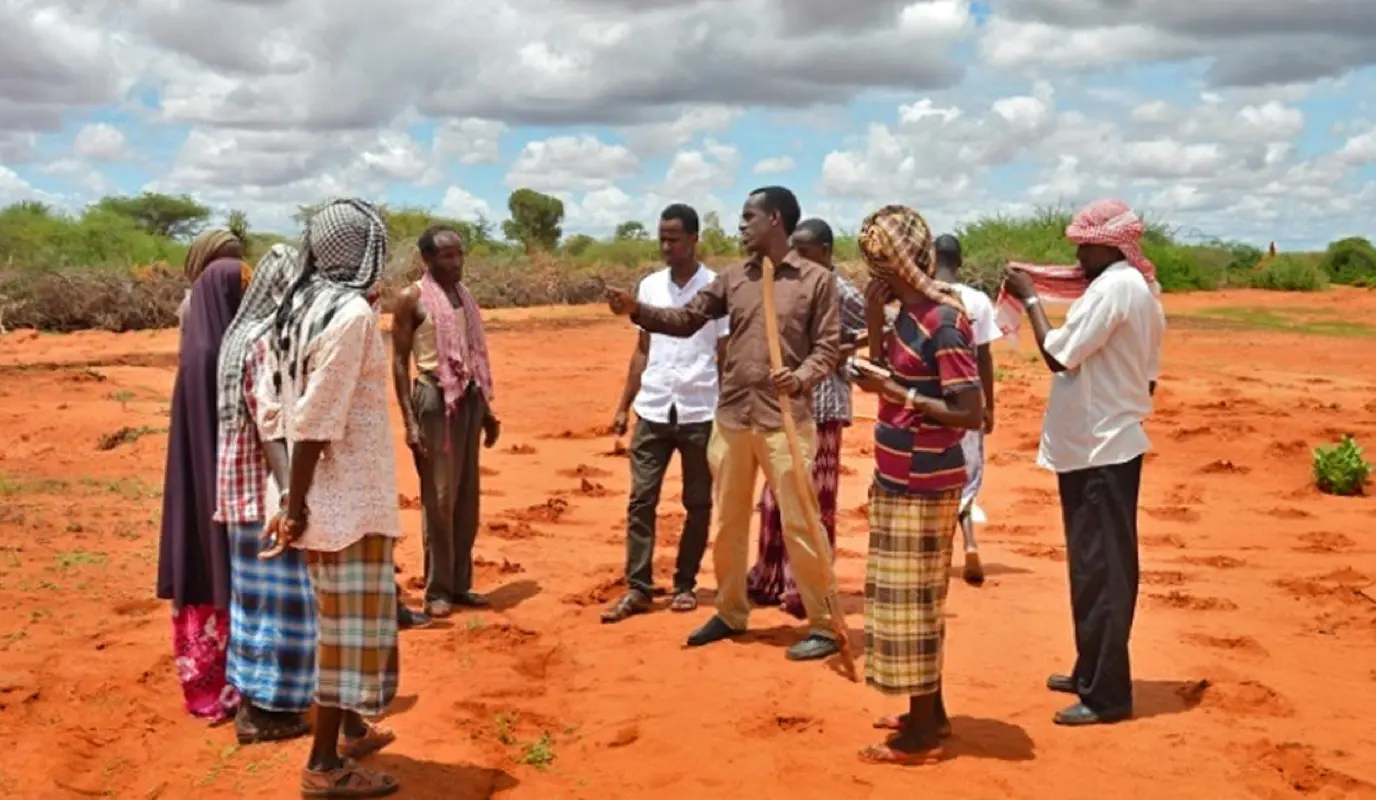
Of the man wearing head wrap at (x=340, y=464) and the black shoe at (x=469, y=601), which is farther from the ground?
the man wearing head wrap at (x=340, y=464)

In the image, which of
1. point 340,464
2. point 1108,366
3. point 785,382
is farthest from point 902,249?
point 340,464

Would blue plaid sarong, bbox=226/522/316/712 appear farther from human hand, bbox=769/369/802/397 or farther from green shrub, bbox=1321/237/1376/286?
green shrub, bbox=1321/237/1376/286

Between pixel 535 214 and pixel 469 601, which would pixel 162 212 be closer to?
pixel 535 214

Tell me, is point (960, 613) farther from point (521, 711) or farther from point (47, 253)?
point (47, 253)

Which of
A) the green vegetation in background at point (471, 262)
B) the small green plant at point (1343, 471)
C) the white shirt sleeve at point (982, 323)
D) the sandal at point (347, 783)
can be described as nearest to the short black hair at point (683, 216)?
the white shirt sleeve at point (982, 323)

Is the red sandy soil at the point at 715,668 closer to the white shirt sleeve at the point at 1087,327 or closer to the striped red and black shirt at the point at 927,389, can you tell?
the striped red and black shirt at the point at 927,389

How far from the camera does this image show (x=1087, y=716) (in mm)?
4707

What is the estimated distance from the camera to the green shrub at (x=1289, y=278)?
36.8 meters

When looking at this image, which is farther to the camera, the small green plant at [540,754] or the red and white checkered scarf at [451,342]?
the red and white checkered scarf at [451,342]

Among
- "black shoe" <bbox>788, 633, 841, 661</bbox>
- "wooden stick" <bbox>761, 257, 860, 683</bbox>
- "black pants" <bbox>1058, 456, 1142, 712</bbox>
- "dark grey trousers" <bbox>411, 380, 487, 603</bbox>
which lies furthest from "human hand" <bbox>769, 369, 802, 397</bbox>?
"dark grey trousers" <bbox>411, 380, 487, 603</bbox>

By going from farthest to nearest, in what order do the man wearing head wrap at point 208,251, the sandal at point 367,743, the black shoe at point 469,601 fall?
the black shoe at point 469,601 → the man wearing head wrap at point 208,251 → the sandal at point 367,743

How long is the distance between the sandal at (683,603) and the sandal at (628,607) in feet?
0.45

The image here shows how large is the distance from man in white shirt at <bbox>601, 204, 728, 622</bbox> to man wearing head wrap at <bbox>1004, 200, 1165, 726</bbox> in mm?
1770

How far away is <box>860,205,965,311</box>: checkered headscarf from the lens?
423 cm
